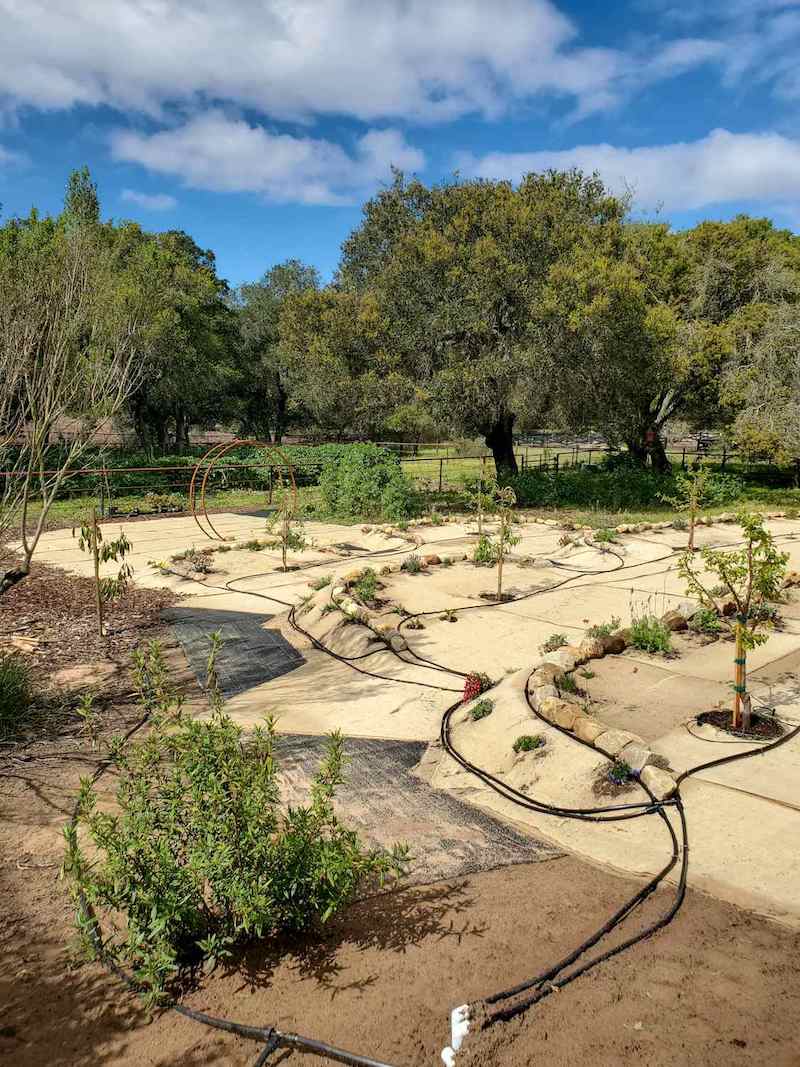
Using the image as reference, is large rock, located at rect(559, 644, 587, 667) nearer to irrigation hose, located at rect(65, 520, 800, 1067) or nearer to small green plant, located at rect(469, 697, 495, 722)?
irrigation hose, located at rect(65, 520, 800, 1067)

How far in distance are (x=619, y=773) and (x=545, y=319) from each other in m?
13.7

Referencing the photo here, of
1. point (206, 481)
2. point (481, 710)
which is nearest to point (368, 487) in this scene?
point (206, 481)

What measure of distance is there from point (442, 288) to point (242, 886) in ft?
52.7

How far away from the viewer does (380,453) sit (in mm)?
17109

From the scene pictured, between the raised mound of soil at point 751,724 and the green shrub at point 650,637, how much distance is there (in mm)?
1363

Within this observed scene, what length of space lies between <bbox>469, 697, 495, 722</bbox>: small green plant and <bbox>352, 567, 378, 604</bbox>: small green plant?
3283 mm

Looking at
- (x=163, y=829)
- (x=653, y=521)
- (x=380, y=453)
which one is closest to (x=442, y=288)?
(x=380, y=453)

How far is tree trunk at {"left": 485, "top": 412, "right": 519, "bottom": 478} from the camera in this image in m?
19.0

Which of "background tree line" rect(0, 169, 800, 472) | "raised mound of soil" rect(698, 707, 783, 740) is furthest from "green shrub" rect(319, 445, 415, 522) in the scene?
"raised mound of soil" rect(698, 707, 783, 740)

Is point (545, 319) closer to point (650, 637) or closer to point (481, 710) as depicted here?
point (650, 637)

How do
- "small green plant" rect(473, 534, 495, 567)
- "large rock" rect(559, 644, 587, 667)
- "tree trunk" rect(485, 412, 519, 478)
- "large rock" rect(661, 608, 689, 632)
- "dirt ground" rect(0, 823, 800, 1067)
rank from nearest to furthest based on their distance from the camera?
1. "dirt ground" rect(0, 823, 800, 1067)
2. "large rock" rect(559, 644, 587, 667)
3. "large rock" rect(661, 608, 689, 632)
4. "small green plant" rect(473, 534, 495, 567)
5. "tree trunk" rect(485, 412, 519, 478)

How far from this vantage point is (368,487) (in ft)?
54.6

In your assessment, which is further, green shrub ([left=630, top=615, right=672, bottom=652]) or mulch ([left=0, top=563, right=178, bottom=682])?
mulch ([left=0, top=563, right=178, bottom=682])

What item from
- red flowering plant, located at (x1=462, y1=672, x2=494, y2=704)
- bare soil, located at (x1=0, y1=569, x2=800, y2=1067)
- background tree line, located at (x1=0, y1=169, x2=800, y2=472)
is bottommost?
bare soil, located at (x1=0, y1=569, x2=800, y2=1067)
